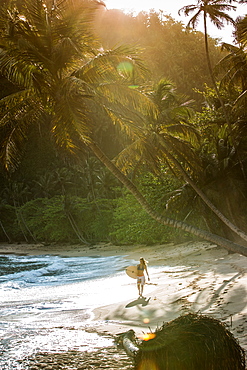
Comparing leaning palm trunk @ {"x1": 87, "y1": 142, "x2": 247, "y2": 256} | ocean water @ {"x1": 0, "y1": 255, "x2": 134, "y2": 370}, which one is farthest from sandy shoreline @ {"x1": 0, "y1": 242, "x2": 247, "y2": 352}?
leaning palm trunk @ {"x1": 87, "y1": 142, "x2": 247, "y2": 256}

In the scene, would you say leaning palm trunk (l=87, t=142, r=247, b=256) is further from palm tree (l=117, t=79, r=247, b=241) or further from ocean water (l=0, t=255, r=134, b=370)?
palm tree (l=117, t=79, r=247, b=241)

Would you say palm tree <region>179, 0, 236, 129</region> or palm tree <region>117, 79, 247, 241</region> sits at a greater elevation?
palm tree <region>179, 0, 236, 129</region>

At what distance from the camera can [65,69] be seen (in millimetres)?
9648

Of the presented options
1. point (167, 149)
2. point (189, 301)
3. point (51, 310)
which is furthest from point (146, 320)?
point (167, 149)

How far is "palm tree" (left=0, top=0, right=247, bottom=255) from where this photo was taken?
29.7 ft

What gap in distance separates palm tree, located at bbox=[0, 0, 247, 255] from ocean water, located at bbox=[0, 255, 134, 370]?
3134 mm

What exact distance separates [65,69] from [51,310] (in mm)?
6467

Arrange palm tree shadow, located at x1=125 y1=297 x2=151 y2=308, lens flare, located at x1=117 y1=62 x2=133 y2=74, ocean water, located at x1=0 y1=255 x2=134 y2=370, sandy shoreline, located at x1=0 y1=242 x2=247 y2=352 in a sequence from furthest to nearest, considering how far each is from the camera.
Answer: palm tree shadow, located at x1=125 y1=297 x2=151 y2=308 → lens flare, located at x1=117 y1=62 x2=133 y2=74 → sandy shoreline, located at x1=0 y1=242 x2=247 y2=352 → ocean water, located at x1=0 y1=255 x2=134 y2=370

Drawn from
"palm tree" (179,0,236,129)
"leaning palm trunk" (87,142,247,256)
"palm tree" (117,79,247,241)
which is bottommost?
"leaning palm trunk" (87,142,247,256)

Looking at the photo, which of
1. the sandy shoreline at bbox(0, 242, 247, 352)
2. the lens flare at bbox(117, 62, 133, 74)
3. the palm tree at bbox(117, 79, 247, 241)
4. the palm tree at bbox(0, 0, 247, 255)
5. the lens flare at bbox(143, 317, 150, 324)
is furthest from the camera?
the palm tree at bbox(117, 79, 247, 241)

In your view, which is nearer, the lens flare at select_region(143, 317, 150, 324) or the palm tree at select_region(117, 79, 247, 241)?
the lens flare at select_region(143, 317, 150, 324)

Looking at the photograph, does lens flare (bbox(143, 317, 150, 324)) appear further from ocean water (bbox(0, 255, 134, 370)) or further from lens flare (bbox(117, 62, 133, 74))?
lens flare (bbox(117, 62, 133, 74))

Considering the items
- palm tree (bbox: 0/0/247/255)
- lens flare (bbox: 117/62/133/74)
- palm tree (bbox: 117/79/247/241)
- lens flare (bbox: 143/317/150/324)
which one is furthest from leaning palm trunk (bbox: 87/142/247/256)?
palm tree (bbox: 117/79/247/241)

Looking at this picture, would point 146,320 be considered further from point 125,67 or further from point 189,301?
point 125,67
